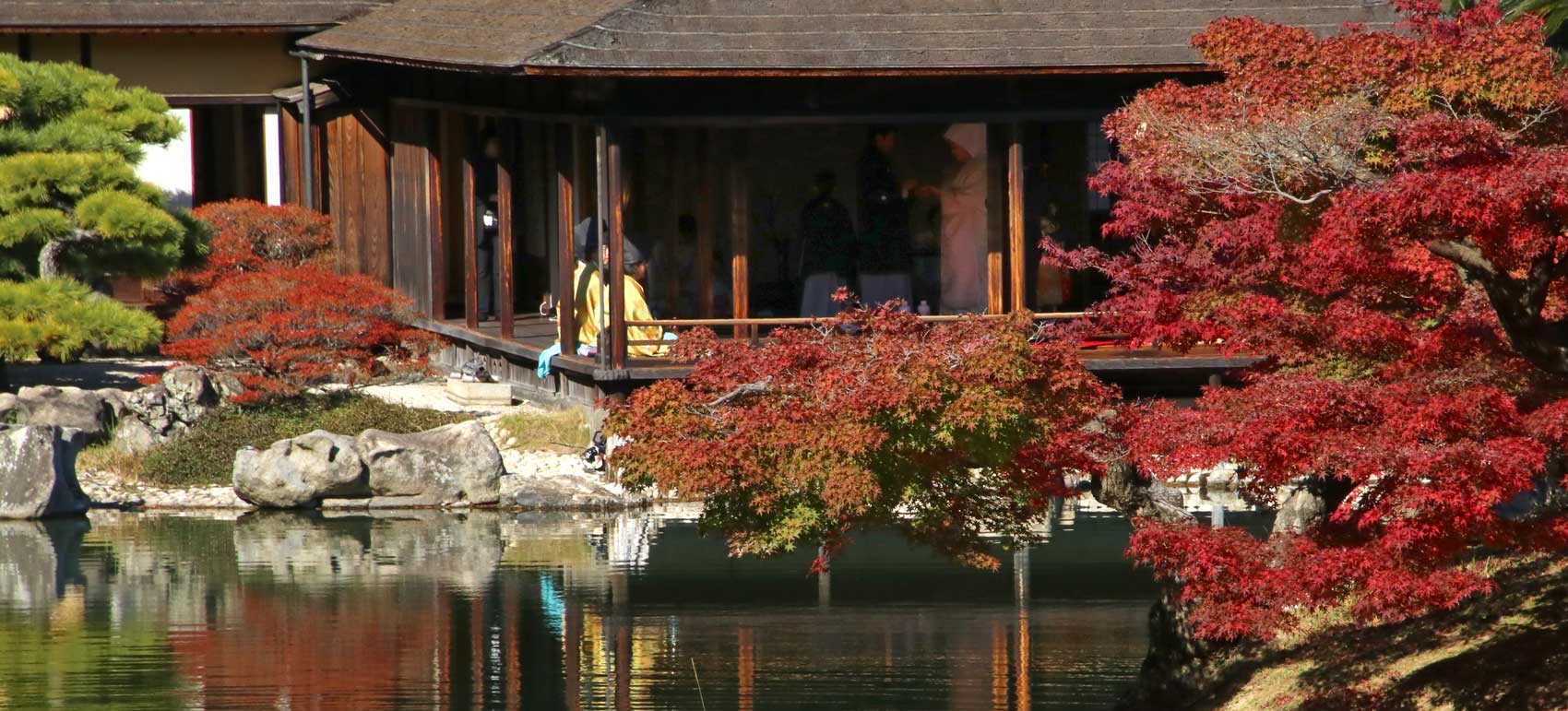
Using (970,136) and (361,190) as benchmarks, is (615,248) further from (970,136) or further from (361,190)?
(361,190)

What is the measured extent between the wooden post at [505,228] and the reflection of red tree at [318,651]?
5459mm

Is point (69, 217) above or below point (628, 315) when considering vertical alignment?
above

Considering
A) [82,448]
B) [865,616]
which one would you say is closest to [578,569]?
[865,616]

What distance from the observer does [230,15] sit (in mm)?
22953

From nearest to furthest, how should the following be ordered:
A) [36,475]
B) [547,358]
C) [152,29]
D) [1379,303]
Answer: [1379,303]
[36,475]
[547,358]
[152,29]

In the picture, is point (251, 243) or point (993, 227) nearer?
point (993, 227)

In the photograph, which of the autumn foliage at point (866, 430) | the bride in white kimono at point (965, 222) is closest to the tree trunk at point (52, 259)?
the bride in white kimono at point (965, 222)

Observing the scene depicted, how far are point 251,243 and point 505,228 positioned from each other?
3063mm

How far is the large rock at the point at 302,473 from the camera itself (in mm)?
17344

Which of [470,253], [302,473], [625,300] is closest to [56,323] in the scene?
[302,473]

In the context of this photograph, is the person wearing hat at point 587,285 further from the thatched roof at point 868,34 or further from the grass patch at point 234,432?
the thatched roof at point 868,34

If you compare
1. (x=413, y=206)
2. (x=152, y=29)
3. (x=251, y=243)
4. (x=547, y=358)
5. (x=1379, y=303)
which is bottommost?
(x=547, y=358)

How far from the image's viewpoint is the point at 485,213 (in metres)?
20.4

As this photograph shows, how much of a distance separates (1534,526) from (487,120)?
13.1 meters
